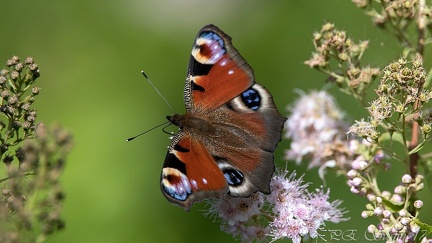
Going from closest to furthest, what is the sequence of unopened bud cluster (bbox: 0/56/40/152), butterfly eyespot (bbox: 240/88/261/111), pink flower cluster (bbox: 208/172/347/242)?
1. unopened bud cluster (bbox: 0/56/40/152)
2. pink flower cluster (bbox: 208/172/347/242)
3. butterfly eyespot (bbox: 240/88/261/111)

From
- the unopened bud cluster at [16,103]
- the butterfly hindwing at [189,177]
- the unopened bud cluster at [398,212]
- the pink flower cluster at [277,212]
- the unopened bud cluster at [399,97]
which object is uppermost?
the unopened bud cluster at [16,103]

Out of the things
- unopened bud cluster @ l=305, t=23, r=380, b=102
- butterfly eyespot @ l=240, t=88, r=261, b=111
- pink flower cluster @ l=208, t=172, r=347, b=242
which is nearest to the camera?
pink flower cluster @ l=208, t=172, r=347, b=242

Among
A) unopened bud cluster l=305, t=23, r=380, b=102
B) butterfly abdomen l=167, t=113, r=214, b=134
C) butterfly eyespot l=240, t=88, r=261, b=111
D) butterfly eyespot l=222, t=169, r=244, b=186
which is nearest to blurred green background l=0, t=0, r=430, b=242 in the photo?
unopened bud cluster l=305, t=23, r=380, b=102

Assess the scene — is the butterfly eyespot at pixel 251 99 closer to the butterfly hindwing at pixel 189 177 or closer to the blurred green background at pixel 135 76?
the butterfly hindwing at pixel 189 177

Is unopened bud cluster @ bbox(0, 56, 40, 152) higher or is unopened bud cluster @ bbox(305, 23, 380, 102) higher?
unopened bud cluster @ bbox(0, 56, 40, 152)

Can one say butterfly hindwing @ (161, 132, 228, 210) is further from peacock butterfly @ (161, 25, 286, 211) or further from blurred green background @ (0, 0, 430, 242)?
blurred green background @ (0, 0, 430, 242)

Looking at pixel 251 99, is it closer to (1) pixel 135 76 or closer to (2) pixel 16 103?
(2) pixel 16 103

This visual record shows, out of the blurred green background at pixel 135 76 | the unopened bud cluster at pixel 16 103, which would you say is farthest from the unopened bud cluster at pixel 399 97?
the blurred green background at pixel 135 76
